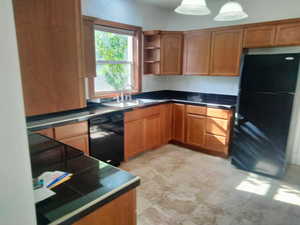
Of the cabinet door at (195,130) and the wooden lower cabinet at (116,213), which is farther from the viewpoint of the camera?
the cabinet door at (195,130)

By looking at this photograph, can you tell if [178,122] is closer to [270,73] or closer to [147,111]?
[147,111]

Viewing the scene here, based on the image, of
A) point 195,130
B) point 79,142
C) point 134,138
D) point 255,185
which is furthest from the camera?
point 195,130

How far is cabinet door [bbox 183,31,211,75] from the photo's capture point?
3750 mm

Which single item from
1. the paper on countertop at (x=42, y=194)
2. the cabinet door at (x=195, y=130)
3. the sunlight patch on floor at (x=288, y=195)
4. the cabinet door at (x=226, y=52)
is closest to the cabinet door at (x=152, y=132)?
the cabinet door at (x=195, y=130)

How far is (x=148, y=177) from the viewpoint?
2941mm

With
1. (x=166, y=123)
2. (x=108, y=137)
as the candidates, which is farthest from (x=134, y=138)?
(x=166, y=123)

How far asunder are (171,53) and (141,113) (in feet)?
4.55

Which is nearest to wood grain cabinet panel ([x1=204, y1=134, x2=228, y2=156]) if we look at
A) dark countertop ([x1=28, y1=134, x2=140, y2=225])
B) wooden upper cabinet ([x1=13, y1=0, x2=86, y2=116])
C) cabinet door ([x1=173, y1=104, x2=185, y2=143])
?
cabinet door ([x1=173, y1=104, x2=185, y2=143])

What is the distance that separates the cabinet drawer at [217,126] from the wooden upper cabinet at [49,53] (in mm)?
3127

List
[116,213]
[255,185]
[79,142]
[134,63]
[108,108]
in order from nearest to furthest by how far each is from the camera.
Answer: [116,213]
[79,142]
[255,185]
[108,108]
[134,63]

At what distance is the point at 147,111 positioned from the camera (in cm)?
359

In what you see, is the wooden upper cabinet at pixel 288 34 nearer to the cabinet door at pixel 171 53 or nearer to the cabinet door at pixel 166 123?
the cabinet door at pixel 171 53

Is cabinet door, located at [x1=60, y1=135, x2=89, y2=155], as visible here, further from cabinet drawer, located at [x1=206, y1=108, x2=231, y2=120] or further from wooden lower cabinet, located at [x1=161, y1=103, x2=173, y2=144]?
cabinet drawer, located at [x1=206, y1=108, x2=231, y2=120]

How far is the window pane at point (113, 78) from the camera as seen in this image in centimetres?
350
